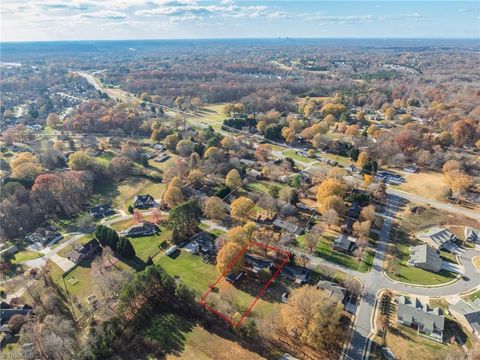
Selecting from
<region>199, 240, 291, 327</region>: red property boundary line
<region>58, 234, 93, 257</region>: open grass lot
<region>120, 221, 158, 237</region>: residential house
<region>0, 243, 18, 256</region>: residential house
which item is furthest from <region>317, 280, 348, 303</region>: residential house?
<region>0, 243, 18, 256</region>: residential house

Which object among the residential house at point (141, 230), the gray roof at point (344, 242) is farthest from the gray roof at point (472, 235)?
the residential house at point (141, 230)

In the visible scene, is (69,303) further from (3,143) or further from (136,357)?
(3,143)

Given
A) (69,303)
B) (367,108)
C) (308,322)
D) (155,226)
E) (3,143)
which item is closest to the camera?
(308,322)

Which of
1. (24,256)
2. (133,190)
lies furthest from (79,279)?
(133,190)

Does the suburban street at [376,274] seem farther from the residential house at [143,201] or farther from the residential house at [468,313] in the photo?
the residential house at [143,201]

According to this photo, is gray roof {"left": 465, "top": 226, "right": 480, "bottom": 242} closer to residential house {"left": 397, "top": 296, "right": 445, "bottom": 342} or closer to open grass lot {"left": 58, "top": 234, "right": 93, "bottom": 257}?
residential house {"left": 397, "top": 296, "right": 445, "bottom": 342}

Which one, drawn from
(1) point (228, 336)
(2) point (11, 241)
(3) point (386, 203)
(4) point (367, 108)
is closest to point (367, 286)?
(1) point (228, 336)
